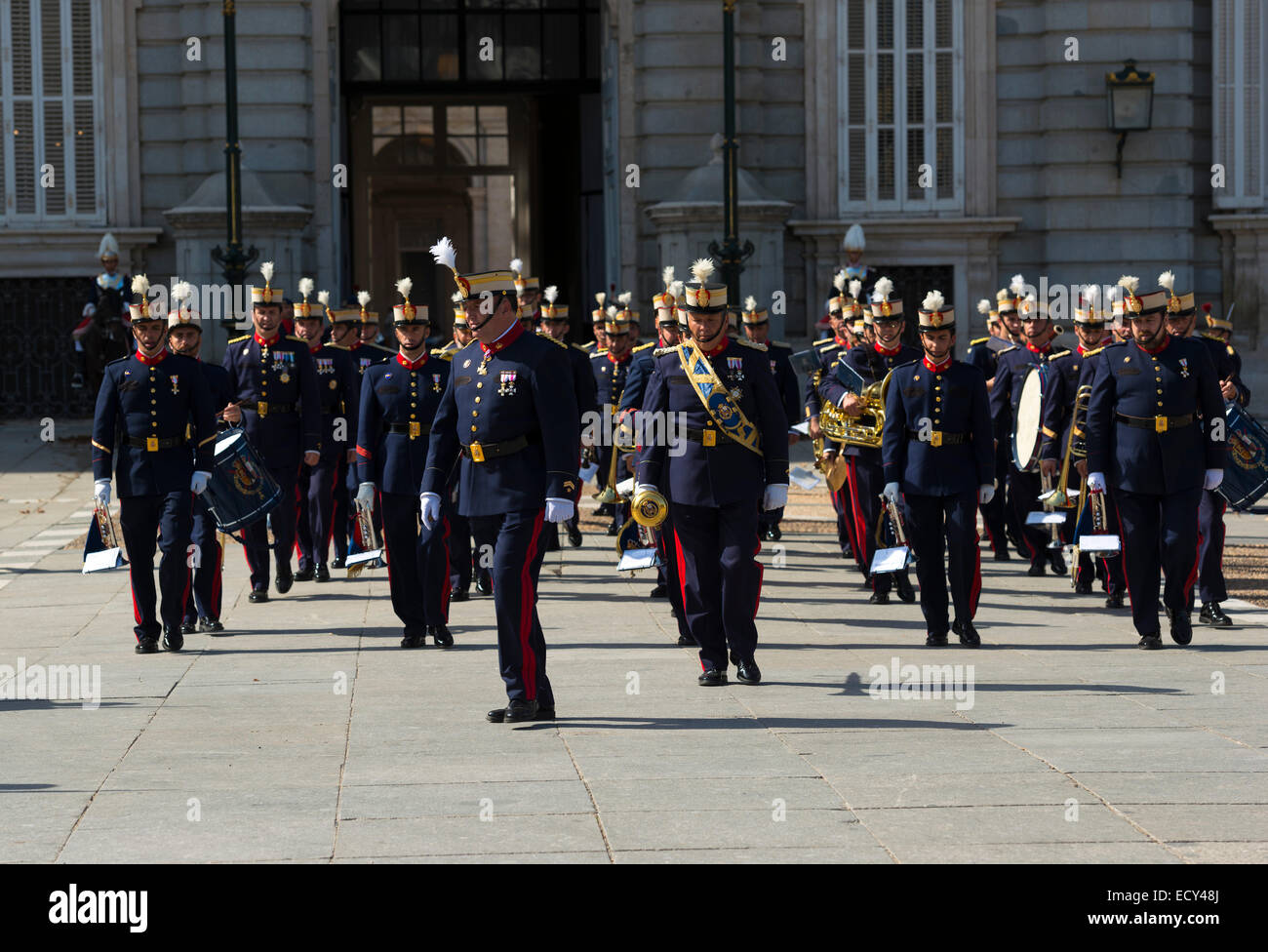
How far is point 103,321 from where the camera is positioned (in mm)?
24531

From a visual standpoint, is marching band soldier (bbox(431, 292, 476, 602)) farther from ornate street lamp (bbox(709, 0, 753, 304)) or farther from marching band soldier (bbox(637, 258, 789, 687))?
ornate street lamp (bbox(709, 0, 753, 304))

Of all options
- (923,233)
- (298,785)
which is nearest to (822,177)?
(923,233)

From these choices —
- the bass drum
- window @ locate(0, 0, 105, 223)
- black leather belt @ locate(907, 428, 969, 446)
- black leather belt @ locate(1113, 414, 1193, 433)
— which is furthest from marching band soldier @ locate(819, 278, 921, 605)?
window @ locate(0, 0, 105, 223)

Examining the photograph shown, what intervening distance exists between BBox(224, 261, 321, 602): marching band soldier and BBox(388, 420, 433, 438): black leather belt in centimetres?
198

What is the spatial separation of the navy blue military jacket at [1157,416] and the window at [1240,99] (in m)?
15.4

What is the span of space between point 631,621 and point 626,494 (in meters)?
1.64

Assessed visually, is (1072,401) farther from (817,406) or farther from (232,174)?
(232,174)

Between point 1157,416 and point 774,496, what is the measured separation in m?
2.62

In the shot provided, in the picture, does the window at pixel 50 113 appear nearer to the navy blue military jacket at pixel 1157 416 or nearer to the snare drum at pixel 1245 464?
the snare drum at pixel 1245 464

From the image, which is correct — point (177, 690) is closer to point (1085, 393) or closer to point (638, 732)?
point (638, 732)

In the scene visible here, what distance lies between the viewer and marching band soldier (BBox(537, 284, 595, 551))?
916cm

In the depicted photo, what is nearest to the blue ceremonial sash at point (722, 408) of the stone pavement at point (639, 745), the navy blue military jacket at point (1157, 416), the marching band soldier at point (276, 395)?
the stone pavement at point (639, 745)

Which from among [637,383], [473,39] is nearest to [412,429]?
[637,383]

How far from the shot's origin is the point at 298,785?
7.36 metres
